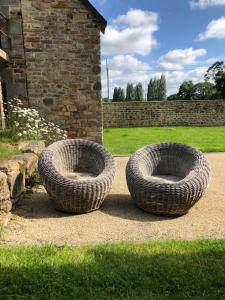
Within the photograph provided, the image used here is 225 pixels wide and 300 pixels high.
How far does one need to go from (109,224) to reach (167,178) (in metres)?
1.45

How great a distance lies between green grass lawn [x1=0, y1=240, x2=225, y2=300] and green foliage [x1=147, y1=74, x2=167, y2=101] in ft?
205

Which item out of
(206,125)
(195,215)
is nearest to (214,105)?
(206,125)

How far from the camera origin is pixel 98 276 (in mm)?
3129

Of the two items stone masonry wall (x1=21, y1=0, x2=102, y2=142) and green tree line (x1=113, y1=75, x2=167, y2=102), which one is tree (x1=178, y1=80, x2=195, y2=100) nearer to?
green tree line (x1=113, y1=75, x2=167, y2=102)

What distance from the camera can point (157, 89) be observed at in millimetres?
65938

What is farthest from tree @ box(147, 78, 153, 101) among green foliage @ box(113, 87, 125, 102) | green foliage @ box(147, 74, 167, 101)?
green foliage @ box(113, 87, 125, 102)

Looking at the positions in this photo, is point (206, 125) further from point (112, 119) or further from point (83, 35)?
point (83, 35)

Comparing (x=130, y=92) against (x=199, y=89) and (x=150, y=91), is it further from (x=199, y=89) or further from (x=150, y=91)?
(x=199, y=89)

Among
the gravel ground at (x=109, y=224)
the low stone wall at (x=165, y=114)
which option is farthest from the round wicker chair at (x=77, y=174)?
the low stone wall at (x=165, y=114)

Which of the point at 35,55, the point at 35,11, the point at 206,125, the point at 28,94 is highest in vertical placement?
the point at 35,11

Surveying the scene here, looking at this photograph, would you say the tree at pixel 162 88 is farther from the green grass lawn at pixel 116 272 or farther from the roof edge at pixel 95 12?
the green grass lawn at pixel 116 272

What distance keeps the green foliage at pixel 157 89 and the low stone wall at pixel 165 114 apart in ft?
134

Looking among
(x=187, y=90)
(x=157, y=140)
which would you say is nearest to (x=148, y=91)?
(x=187, y=90)

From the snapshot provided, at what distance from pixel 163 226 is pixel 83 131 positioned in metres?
6.34
